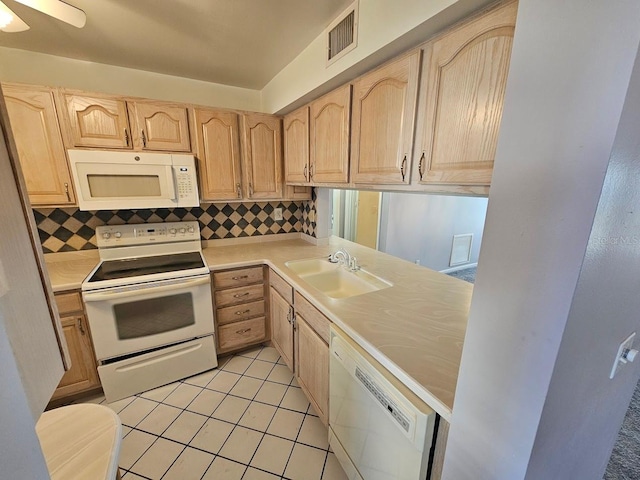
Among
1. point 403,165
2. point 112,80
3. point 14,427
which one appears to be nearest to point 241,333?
point 403,165

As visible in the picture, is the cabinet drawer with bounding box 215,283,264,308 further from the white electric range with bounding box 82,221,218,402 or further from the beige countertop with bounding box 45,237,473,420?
the beige countertop with bounding box 45,237,473,420

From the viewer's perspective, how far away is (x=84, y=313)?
168cm

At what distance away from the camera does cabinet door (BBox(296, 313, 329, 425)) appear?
4.67 feet

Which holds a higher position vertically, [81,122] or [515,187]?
[81,122]

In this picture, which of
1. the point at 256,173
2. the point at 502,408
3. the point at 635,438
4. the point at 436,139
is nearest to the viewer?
the point at 502,408

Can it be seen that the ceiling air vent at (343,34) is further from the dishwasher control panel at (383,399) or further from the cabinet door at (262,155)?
the dishwasher control panel at (383,399)

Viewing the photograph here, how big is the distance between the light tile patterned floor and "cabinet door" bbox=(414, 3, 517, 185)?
1.62m

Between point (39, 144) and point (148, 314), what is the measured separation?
4.22 ft

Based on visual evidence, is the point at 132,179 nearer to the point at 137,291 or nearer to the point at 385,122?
the point at 137,291

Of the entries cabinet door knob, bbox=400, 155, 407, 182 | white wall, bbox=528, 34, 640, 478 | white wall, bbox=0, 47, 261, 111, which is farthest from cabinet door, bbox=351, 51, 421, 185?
white wall, bbox=0, 47, 261, 111

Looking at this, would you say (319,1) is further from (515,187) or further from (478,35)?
(515,187)

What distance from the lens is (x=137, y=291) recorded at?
169 centimetres

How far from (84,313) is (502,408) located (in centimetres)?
223

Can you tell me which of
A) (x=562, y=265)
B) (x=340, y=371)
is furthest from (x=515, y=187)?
(x=340, y=371)
